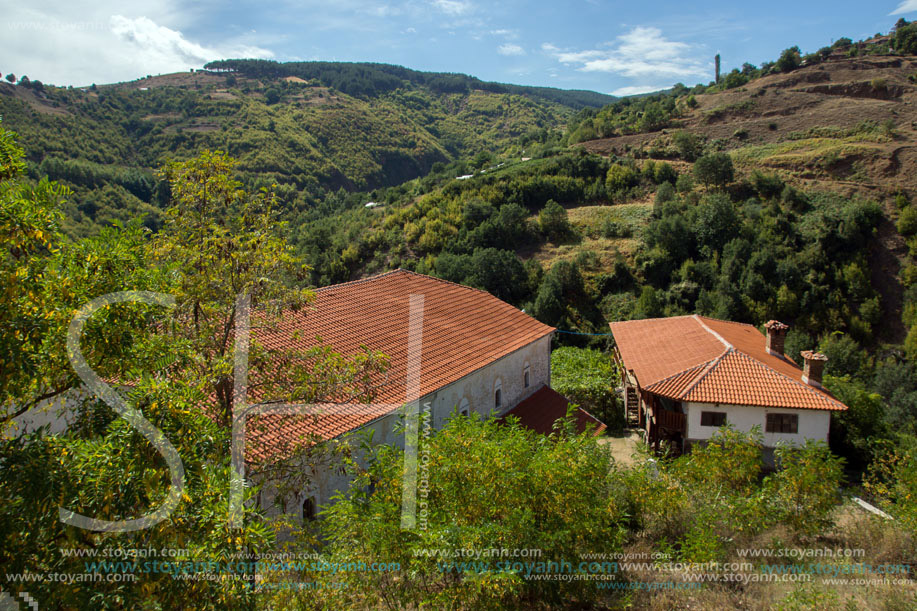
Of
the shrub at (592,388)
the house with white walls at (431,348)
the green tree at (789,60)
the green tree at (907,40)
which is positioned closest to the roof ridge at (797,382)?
the shrub at (592,388)

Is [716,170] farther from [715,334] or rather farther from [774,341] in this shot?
[715,334]

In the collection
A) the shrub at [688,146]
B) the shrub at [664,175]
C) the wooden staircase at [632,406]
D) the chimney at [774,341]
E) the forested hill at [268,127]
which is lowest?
the wooden staircase at [632,406]

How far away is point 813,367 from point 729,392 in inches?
116

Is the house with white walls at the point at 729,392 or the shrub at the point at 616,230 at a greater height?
the shrub at the point at 616,230

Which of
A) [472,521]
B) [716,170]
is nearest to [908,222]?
[716,170]

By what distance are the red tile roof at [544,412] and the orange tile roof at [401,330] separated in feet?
6.67

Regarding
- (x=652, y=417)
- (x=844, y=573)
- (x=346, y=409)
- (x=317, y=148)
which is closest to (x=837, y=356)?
(x=652, y=417)

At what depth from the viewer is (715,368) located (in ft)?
57.6

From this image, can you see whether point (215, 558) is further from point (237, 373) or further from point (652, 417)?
point (652, 417)

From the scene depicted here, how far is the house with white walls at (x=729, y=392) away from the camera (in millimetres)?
16125

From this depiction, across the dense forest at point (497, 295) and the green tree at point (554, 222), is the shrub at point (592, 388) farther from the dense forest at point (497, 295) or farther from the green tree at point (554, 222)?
the green tree at point (554, 222)

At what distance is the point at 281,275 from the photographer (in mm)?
5641

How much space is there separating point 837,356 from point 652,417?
1625 centimetres

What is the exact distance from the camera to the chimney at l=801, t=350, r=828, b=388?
16484 mm
